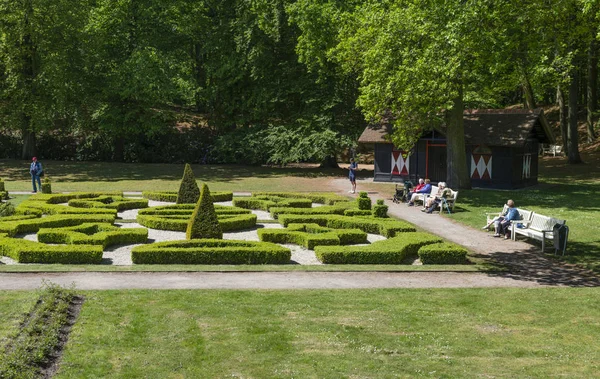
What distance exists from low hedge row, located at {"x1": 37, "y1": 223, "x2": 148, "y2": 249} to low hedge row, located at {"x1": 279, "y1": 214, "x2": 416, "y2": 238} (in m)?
5.70

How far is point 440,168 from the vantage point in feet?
139

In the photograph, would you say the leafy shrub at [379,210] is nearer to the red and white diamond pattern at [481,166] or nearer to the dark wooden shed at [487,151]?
the dark wooden shed at [487,151]

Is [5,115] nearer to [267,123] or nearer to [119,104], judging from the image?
[119,104]

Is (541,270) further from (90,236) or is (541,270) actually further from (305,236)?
(90,236)

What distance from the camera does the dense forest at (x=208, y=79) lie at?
4325 cm

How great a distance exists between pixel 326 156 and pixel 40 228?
2793cm

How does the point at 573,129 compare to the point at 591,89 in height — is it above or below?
below

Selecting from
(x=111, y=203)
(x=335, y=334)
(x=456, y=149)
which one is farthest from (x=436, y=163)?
(x=335, y=334)

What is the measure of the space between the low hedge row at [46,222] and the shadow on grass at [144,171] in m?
18.4

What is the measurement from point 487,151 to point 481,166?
3.23ft

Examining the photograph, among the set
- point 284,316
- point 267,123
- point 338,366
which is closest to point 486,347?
point 338,366

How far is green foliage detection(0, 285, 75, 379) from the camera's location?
10180 mm

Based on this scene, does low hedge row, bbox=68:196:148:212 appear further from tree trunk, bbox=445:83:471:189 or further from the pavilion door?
the pavilion door

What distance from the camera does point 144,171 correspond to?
47656 mm
